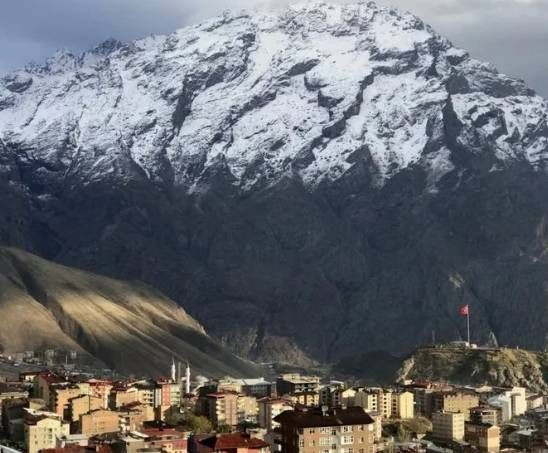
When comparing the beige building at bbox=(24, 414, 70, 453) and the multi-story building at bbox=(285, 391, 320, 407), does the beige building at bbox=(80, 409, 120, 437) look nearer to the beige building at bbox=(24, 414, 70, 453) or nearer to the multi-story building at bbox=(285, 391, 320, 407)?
the beige building at bbox=(24, 414, 70, 453)

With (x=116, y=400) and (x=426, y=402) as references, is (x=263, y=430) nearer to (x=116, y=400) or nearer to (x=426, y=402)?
(x=116, y=400)

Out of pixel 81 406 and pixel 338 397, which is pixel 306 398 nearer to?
pixel 338 397

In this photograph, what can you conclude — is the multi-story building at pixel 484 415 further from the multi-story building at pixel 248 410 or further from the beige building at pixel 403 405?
the multi-story building at pixel 248 410

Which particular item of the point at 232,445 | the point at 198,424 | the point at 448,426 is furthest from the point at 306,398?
the point at 232,445

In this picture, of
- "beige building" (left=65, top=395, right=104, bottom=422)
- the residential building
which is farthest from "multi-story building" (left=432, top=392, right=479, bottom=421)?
the residential building

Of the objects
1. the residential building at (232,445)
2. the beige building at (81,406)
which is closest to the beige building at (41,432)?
the beige building at (81,406)

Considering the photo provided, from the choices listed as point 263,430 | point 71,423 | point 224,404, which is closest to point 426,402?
point 224,404
